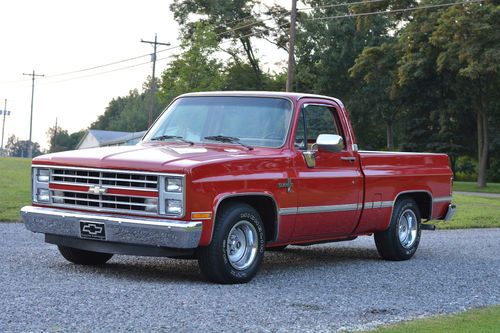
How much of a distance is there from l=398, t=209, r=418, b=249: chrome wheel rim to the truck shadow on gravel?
18.3 inches

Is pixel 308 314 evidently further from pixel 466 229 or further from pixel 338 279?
pixel 466 229

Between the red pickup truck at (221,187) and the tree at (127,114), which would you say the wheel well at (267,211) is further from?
the tree at (127,114)

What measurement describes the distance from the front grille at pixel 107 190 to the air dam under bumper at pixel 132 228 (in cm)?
12

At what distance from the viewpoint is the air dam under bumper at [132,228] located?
7824mm

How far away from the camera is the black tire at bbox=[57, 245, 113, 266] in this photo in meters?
9.29

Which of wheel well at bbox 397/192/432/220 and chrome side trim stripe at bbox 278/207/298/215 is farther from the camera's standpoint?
wheel well at bbox 397/192/432/220

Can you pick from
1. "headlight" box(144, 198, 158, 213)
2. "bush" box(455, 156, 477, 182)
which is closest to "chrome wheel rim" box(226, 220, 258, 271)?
"headlight" box(144, 198, 158, 213)

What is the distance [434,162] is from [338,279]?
11.5ft

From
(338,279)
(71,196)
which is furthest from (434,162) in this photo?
(71,196)

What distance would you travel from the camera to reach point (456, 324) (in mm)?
6832

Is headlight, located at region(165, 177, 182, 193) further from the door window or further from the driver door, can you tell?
the door window

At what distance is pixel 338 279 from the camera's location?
367 inches

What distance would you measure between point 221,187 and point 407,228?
173 inches

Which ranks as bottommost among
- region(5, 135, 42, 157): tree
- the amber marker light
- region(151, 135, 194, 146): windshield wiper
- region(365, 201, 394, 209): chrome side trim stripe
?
region(5, 135, 42, 157): tree
